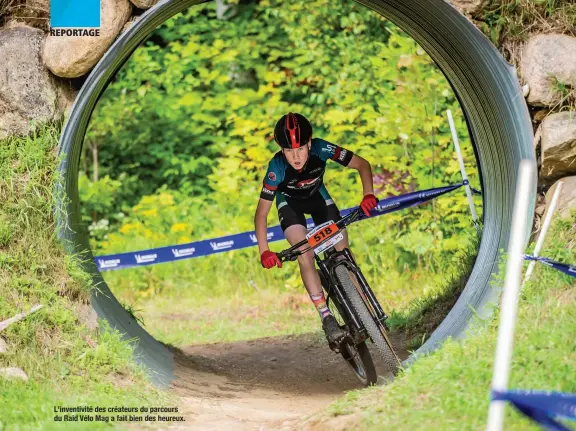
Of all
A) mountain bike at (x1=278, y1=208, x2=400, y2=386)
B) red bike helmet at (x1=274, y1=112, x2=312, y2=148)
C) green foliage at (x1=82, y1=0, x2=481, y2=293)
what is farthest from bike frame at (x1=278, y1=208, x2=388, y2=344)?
green foliage at (x1=82, y1=0, x2=481, y2=293)

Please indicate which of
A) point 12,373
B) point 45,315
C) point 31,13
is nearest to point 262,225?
point 45,315

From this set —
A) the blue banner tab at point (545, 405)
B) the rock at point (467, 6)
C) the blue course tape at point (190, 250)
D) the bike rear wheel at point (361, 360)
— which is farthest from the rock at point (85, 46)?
the blue course tape at point (190, 250)

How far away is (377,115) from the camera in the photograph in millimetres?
13484

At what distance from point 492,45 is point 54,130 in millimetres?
3075

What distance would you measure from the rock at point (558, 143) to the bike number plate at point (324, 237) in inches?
58.8

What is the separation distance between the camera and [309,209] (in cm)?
751

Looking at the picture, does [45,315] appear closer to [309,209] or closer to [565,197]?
[309,209]

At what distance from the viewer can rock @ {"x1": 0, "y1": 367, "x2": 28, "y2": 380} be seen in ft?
19.2

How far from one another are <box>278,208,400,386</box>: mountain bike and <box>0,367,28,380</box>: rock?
77.1 inches

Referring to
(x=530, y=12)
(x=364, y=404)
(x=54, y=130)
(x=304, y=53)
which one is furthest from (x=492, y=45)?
(x=304, y=53)

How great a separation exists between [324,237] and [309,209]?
689 mm

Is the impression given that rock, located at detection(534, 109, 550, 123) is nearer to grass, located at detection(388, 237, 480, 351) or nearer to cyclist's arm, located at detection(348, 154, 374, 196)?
cyclist's arm, located at detection(348, 154, 374, 196)

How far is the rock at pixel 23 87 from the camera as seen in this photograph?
680 cm

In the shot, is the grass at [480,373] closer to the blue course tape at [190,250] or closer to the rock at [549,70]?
the rock at [549,70]
